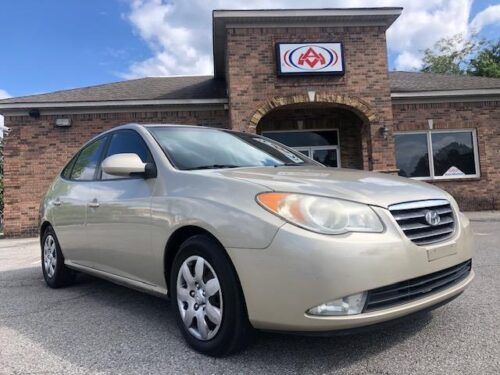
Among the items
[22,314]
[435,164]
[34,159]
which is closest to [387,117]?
[435,164]

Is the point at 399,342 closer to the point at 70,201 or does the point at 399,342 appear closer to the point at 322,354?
the point at 322,354

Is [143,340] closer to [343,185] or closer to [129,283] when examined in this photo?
[129,283]

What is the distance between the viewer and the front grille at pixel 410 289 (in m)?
2.38

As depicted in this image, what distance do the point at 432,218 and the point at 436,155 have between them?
39.7 ft

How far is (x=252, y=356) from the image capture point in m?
2.72

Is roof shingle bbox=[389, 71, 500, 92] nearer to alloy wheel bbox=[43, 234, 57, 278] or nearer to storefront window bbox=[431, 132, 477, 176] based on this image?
storefront window bbox=[431, 132, 477, 176]

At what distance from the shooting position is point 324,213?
7.97 ft

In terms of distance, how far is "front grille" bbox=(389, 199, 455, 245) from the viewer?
8.32 ft

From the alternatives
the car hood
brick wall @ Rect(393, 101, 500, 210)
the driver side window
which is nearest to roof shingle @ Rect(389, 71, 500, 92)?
brick wall @ Rect(393, 101, 500, 210)

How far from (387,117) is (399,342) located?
1036 centimetres

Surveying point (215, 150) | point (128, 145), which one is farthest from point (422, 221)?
point (128, 145)

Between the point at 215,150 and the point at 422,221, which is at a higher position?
the point at 215,150

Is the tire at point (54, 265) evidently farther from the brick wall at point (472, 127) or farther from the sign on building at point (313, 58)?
the brick wall at point (472, 127)

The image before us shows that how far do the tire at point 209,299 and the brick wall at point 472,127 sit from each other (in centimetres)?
1193
